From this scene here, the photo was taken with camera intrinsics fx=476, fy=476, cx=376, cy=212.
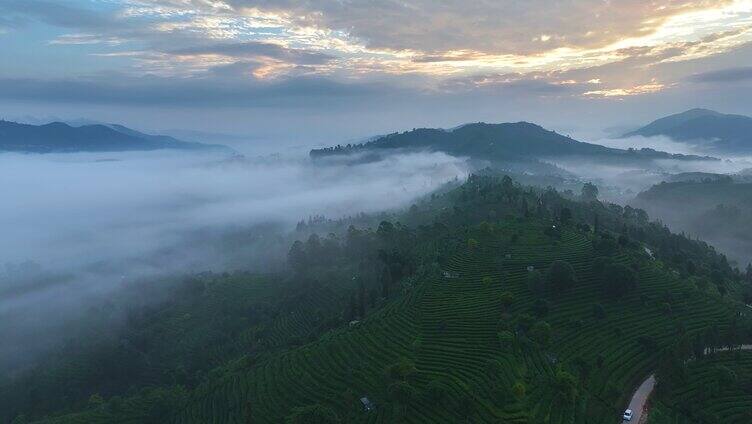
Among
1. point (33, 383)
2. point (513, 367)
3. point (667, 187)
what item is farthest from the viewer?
point (667, 187)

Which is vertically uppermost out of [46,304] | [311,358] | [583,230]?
[583,230]

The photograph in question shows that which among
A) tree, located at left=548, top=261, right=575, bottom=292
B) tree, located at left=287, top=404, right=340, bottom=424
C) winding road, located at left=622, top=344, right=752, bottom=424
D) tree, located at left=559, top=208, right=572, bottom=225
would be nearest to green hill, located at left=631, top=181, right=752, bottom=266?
tree, located at left=559, top=208, right=572, bottom=225

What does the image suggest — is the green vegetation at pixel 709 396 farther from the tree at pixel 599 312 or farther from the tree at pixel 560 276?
the tree at pixel 560 276

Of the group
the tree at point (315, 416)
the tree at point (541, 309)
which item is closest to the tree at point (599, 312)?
the tree at point (541, 309)

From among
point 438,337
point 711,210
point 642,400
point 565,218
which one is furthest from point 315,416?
point 711,210

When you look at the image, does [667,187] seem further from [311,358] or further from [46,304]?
[46,304]

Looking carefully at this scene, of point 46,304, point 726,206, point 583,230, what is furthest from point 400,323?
point 726,206
